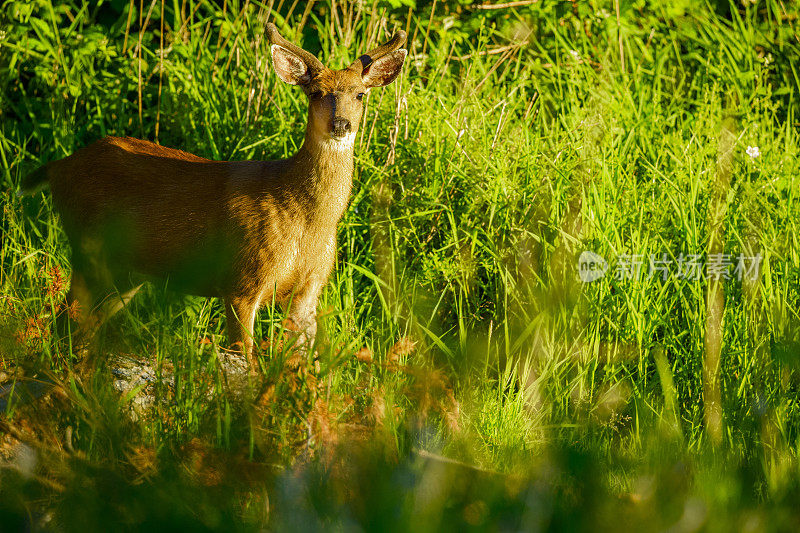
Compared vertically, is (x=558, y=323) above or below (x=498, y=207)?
below

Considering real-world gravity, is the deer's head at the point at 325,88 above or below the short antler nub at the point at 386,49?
below

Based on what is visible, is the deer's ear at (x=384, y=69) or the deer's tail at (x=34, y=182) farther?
the deer's tail at (x=34, y=182)

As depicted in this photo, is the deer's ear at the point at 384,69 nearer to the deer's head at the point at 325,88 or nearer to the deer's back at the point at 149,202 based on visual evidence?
the deer's head at the point at 325,88

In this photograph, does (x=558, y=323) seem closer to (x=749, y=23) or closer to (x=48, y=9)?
(x=749, y=23)

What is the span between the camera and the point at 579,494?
7.32 feet

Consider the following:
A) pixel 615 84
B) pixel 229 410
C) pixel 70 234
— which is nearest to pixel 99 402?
pixel 229 410

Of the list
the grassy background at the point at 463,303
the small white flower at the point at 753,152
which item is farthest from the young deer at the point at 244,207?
the small white flower at the point at 753,152

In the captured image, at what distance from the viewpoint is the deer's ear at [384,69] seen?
4.27 metres

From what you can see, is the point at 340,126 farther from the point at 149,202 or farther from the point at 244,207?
the point at 149,202

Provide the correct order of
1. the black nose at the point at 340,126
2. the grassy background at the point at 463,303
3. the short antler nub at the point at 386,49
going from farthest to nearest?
1. the short antler nub at the point at 386,49
2. the black nose at the point at 340,126
3. the grassy background at the point at 463,303

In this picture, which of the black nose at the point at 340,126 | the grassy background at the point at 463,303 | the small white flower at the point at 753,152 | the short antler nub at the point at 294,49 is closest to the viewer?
the grassy background at the point at 463,303

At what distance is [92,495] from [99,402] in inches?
25.4

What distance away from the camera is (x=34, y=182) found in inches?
184

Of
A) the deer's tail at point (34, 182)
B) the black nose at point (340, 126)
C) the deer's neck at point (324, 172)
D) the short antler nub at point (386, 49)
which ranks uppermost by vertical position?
the short antler nub at point (386, 49)
